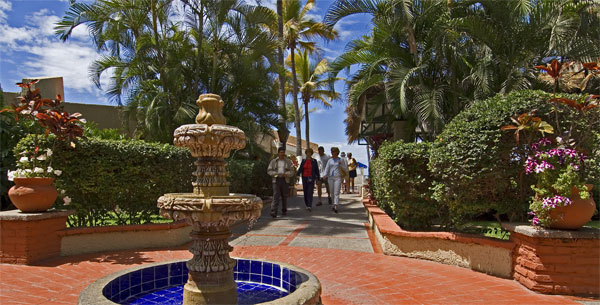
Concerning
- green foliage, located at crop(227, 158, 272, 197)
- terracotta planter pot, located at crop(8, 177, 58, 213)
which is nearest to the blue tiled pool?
terracotta planter pot, located at crop(8, 177, 58, 213)

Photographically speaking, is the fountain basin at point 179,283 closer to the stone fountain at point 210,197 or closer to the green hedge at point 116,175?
the stone fountain at point 210,197

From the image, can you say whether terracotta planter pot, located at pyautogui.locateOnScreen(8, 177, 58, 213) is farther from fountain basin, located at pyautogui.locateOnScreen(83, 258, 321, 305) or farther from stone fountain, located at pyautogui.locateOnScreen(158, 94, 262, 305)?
stone fountain, located at pyautogui.locateOnScreen(158, 94, 262, 305)

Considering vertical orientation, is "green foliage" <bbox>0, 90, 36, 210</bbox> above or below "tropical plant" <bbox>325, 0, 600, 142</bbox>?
below

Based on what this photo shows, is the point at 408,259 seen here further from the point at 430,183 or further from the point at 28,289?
the point at 28,289

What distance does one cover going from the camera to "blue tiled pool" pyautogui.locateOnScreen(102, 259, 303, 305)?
3.82 metres

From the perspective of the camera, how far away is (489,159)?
4574mm

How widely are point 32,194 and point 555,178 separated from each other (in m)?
6.77

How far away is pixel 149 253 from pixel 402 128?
A: 28.4 ft

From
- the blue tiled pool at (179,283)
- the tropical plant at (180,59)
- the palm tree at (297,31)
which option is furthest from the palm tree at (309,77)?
the blue tiled pool at (179,283)

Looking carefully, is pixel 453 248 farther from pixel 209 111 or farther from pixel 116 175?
pixel 116 175

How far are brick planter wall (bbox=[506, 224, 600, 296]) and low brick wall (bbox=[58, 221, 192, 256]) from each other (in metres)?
5.29

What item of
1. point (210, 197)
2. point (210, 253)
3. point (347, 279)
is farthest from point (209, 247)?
point (347, 279)

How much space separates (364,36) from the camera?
11.5 meters

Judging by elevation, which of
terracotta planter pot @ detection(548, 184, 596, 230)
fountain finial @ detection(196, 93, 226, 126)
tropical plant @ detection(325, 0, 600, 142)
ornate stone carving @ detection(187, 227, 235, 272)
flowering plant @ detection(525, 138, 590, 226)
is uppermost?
tropical plant @ detection(325, 0, 600, 142)
